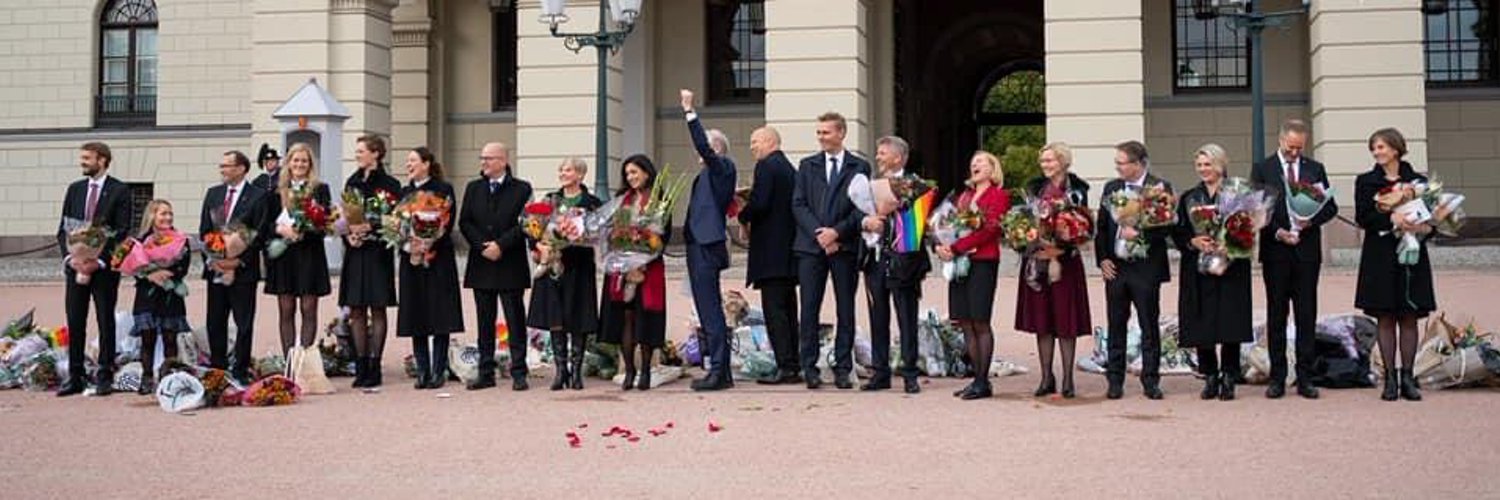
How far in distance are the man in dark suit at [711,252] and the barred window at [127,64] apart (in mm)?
23934

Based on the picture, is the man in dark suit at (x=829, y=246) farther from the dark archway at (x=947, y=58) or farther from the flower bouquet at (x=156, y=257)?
the dark archway at (x=947, y=58)

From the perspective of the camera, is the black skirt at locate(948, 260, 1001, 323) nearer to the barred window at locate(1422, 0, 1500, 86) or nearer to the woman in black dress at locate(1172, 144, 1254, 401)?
the woman in black dress at locate(1172, 144, 1254, 401)

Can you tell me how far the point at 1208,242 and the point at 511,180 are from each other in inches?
189

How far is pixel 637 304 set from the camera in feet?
36.4

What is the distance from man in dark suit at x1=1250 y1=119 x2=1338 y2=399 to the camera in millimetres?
10195

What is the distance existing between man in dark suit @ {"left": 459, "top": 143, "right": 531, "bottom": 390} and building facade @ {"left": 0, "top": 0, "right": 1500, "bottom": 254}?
1234 cm

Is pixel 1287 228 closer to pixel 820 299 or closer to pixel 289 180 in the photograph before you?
pixel 820 299

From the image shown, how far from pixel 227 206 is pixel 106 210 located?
2.65 feet

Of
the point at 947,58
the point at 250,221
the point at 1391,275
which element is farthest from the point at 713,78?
the point at 1391,275

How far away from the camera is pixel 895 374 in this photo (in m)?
11.9

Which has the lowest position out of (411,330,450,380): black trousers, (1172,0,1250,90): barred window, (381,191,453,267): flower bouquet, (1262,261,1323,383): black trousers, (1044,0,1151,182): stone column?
(411,330,450,380): black trousers

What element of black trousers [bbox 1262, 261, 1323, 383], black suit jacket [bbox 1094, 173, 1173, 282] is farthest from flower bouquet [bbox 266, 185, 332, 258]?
black trousers [bbox 1262, 261, 1323, 383]

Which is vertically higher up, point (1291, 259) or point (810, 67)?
point (810, 67)

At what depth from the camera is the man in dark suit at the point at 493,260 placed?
11.3 metres
